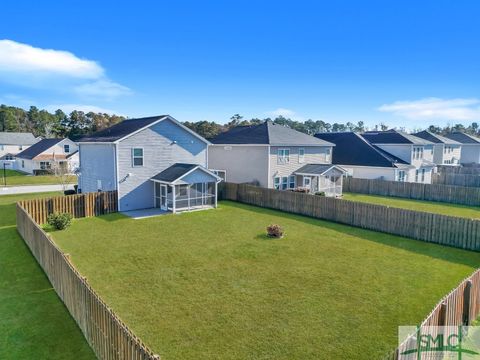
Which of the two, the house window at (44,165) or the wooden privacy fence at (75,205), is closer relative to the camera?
the wooden privacy fence at (75,205)

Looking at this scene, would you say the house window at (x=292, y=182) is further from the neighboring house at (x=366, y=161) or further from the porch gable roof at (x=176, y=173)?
the neighboring house at (x=366, y=161)

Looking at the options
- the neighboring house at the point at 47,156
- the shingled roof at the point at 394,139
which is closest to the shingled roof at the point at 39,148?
the neighboring house at the point at 47,156

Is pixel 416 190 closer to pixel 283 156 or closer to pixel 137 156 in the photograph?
pixel 283 156

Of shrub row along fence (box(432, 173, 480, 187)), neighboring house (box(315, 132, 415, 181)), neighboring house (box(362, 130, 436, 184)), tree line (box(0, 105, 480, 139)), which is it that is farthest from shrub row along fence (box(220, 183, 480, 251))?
tree line (box(0, 105, 480, 139))

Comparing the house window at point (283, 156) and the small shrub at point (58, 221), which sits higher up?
the house window at point (283, 156)

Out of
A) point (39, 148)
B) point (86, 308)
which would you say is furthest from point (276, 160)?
point (39, 148)

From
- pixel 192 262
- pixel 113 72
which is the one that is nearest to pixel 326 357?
pixel 192 262

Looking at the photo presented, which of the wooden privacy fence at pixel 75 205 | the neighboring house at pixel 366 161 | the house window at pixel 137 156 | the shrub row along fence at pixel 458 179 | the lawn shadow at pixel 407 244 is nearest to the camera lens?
the lawn shadow at pixel 407 244
